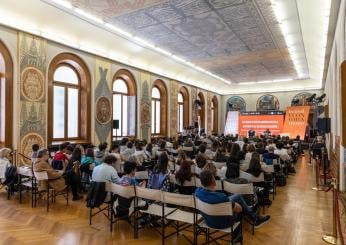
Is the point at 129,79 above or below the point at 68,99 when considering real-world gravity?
above

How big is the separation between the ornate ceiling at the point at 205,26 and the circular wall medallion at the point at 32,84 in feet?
7.36

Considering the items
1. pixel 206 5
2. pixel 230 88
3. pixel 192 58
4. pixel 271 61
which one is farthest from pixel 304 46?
pixel 230 88

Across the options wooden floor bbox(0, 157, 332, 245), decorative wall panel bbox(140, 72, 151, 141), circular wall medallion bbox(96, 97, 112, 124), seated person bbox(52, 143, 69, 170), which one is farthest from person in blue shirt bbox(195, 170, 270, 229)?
decorative wall panel bbox(140, 72, 151, 141)

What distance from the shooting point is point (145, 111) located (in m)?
11.6

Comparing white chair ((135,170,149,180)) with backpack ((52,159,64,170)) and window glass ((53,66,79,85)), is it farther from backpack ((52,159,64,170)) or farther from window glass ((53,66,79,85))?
window glass ((53,66,79,85))

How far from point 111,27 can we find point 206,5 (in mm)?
3046

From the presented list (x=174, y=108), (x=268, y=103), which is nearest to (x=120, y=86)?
(x=174, y=108)

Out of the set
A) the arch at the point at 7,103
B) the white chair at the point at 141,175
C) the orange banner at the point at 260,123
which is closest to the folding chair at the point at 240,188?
the white chair at the point at 141,175

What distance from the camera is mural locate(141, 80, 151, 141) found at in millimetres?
11414

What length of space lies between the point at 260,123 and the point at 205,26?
419 inches

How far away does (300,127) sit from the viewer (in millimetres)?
15250

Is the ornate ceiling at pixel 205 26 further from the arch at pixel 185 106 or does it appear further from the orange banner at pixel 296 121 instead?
the orange banner at pixel 296 121

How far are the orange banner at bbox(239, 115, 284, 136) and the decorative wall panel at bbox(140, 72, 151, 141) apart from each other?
8.03m

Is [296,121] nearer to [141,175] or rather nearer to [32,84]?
[141,175]
